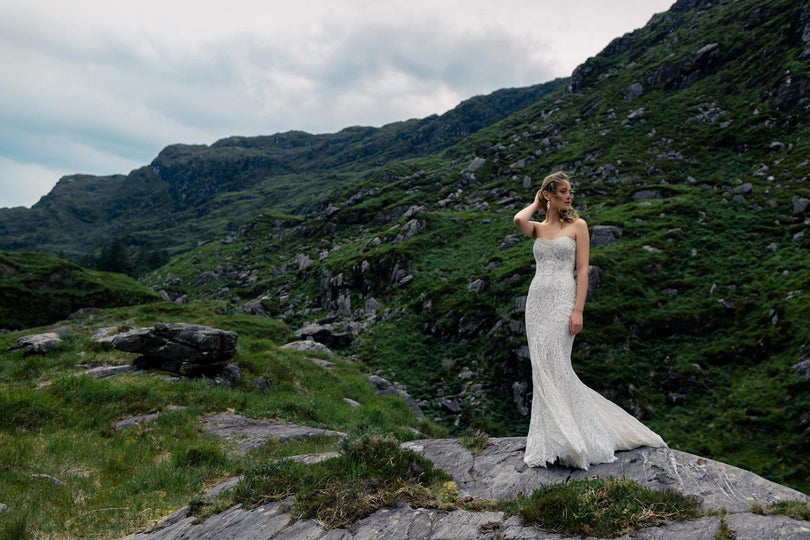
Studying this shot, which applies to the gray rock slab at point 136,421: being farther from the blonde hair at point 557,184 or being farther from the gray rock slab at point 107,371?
the blonde hair at point 557,184

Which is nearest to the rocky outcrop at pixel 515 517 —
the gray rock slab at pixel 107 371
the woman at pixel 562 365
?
the woman at pixel 562 365

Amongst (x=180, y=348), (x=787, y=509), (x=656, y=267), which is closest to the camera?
(x=787, y=509)

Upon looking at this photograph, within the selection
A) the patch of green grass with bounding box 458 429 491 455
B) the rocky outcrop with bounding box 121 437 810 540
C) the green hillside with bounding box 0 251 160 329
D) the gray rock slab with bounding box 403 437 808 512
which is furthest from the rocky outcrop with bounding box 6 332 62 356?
the patch of green grass with bounding box 458 429 491 455

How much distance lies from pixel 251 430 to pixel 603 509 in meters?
10.3

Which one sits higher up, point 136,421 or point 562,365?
point 562,365

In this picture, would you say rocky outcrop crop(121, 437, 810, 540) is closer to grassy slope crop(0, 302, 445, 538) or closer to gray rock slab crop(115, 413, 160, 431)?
grassy slope crop(0, 302, 445, 538)

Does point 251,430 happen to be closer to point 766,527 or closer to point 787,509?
point 766,527

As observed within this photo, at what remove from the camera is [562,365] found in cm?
754

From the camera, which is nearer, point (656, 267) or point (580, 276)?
point (580, 276)

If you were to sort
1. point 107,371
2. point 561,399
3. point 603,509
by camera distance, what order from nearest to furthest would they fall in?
point 603,509
point 561,399
point 107,371

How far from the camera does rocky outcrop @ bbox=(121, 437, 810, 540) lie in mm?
4469

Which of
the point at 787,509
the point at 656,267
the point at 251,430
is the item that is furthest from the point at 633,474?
the point at 656,267

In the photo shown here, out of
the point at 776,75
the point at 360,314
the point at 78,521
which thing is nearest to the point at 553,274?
the point at 78,521

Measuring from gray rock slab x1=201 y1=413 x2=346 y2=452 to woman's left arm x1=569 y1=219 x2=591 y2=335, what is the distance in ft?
24.6
